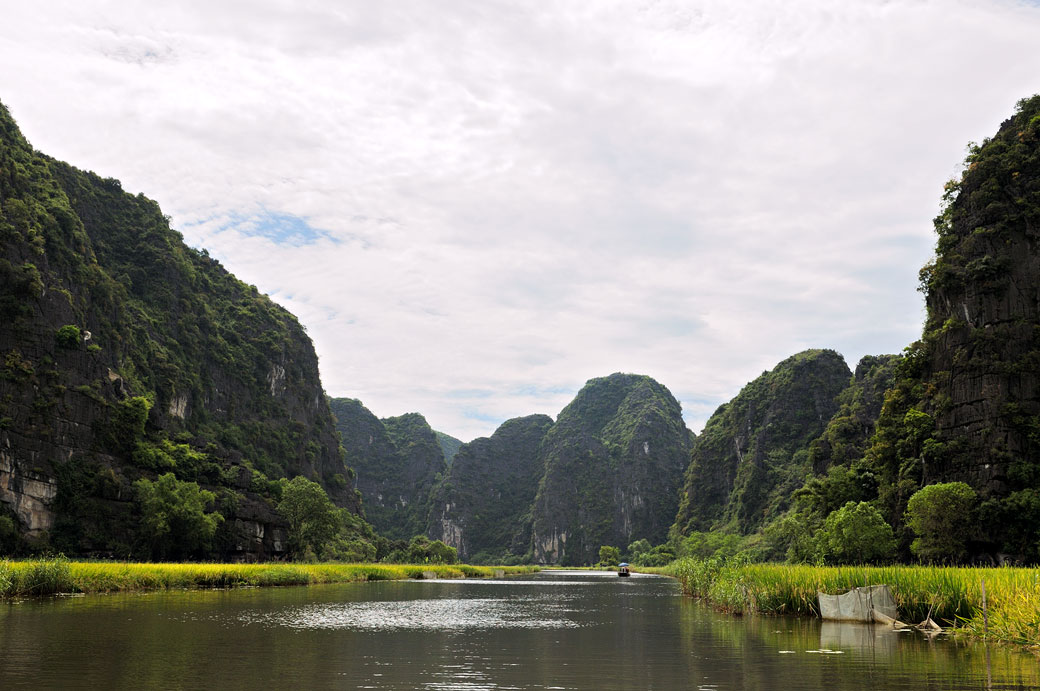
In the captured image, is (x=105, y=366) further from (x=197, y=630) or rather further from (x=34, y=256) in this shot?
(x=197, y=630)

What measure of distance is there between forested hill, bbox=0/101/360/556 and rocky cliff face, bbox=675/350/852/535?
9520cm

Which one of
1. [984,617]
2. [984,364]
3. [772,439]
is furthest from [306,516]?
[772,439]

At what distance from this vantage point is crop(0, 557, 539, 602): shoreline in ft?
120

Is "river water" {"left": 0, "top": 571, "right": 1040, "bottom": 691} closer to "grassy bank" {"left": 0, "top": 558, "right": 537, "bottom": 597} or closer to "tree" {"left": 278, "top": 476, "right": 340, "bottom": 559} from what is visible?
"grassy bank" {"left": 0, "top": 558, "right": 537, "bottom": 597}

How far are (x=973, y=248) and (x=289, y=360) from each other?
135123 millimetres

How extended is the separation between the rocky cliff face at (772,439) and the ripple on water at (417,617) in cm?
12095

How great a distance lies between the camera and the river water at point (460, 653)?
15477mm

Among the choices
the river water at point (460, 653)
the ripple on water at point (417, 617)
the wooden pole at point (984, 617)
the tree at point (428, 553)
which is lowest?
the tree at point (428, 553)

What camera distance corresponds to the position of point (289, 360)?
167 meters

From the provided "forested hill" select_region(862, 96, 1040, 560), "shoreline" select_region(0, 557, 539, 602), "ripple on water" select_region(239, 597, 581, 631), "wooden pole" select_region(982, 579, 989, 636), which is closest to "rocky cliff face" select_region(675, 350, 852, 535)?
"forested hill" select_region(862, 96, 1040, 560)

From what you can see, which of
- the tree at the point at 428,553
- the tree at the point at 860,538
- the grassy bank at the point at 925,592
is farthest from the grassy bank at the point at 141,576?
the tree at the point at 428,553

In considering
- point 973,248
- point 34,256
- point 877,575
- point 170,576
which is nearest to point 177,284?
point 34,256

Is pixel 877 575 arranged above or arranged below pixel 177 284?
below

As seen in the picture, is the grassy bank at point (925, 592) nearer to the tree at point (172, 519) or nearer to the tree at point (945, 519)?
the tree at point (945, 519)
